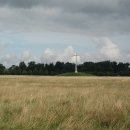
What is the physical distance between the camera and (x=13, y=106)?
34.7 feet

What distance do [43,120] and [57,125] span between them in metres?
0.51

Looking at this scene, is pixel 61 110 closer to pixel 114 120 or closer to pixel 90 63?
pixel 114 120

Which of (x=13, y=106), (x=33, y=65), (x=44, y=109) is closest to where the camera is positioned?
(x=44, y=109)

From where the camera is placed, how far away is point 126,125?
28.5ft

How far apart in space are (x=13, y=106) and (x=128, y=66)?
173967 millimetres

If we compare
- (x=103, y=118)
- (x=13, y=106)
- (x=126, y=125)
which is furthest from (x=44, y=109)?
(x=126, y=125)

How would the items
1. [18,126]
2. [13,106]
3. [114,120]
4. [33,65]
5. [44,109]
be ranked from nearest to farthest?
[18,126] → [114,120] → [44,109] → [13,106] → [33,65]

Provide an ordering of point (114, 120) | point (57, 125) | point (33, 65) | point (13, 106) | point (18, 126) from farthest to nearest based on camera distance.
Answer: point (33, 65)
point (13, 106)
point (114, 120)
point (57, 125)
point (18, 126)

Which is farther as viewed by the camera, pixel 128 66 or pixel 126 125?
pixel 128 66

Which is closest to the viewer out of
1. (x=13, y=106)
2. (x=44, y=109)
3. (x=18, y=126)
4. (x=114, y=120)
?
(x=18, y=126)

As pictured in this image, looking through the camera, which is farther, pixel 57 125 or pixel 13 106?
pixel 13 106

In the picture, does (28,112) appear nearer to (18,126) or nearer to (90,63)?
(18,126)

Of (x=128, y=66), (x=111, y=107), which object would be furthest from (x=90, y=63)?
(x=111, y=107)

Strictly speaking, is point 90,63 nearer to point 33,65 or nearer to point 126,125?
point 33,65
